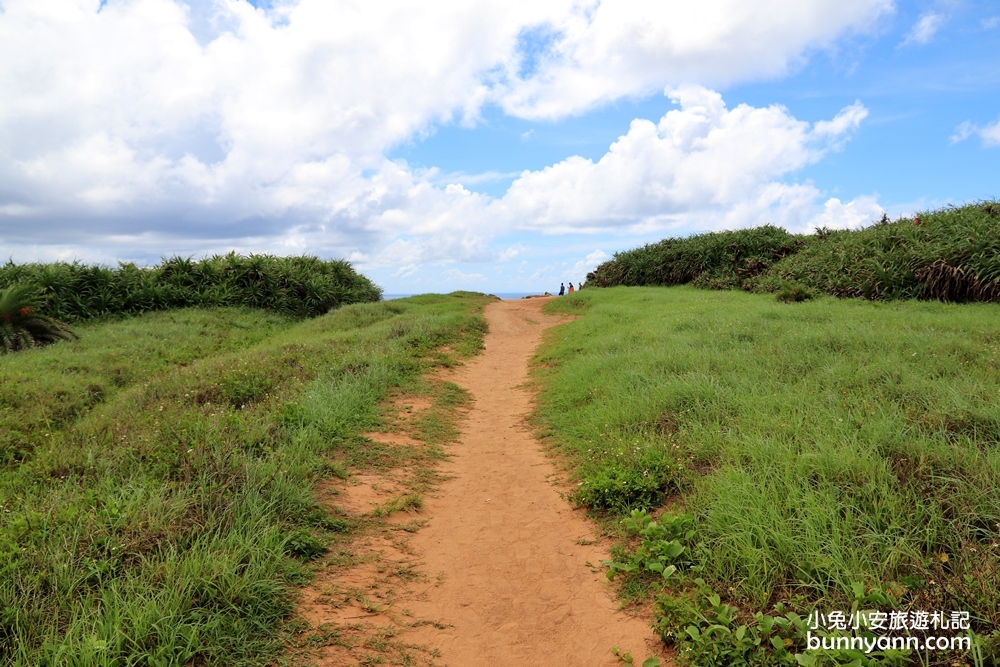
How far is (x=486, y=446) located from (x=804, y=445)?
3.76 metres

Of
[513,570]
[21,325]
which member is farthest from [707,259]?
[21,325]

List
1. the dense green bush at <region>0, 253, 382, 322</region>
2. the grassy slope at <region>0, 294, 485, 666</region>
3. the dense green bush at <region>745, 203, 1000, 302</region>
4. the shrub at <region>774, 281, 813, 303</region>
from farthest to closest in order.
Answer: the dense green bush at <region>0, 253, 382, 322</region> → the shrub at <region>774, 281, 813, 303</region> → the dense green bush at <region>745, 203, 1000, 302</region> → the grassy slope at <region>0, 294, 485, 666</region>

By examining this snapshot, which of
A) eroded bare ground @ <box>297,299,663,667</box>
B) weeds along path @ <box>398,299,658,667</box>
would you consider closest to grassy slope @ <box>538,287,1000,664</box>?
weeds along path @ <box>398,299,658,667</box>

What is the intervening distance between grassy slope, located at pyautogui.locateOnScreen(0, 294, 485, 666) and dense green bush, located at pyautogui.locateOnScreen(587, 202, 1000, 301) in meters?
11.6

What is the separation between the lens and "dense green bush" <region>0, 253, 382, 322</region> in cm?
1719

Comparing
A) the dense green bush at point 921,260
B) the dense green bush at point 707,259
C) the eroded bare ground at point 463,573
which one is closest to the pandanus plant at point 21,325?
the eroded bare ground at point 463,573

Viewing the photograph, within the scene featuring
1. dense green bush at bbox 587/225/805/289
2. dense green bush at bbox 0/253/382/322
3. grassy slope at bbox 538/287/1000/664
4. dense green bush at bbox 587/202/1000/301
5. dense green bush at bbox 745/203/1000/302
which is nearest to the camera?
grassy slope at bbox 538/287/1000/664

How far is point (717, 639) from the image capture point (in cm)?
310

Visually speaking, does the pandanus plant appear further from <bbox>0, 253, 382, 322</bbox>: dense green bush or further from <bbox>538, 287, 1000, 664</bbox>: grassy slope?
<bbox>538, 287, 1000, 664</bbox>: grassy slope

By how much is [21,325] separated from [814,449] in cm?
1554

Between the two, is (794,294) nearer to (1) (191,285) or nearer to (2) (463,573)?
(2) (463,573)

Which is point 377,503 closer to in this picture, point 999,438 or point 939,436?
point 939,436

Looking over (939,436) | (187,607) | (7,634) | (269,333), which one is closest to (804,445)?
(939,436)

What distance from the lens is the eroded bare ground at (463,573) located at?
3404 mm
